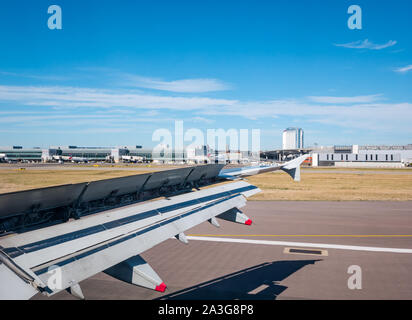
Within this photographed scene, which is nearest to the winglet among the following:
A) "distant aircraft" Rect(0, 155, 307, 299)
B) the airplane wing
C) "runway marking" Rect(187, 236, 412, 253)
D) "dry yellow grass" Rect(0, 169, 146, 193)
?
the airplane wing

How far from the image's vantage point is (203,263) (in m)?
11.7

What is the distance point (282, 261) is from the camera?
39.4ft

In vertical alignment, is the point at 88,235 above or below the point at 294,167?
below

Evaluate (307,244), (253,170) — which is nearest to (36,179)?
(253,170)

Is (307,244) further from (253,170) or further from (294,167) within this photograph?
(253,170)

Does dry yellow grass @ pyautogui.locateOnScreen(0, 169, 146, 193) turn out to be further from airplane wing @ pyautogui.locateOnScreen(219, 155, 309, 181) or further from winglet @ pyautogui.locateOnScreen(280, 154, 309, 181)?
winglet @ pyautogui.locateOnScreen(280, 154, 309, 181)

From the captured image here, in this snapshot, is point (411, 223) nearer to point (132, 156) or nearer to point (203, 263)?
point (203, 263)

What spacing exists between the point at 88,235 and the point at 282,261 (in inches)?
364

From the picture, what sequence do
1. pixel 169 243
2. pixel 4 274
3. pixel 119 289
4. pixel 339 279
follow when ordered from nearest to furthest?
pixel 4 274
pixel 119 289
pixel 339 279
pixel 169 243

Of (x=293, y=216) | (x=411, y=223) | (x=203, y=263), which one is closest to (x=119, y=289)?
(x=203, y=263)

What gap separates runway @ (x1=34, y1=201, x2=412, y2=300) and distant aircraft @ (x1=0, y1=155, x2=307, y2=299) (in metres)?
3.70

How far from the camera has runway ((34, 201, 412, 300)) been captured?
9.19 m

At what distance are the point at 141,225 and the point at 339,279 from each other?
7940 mm
